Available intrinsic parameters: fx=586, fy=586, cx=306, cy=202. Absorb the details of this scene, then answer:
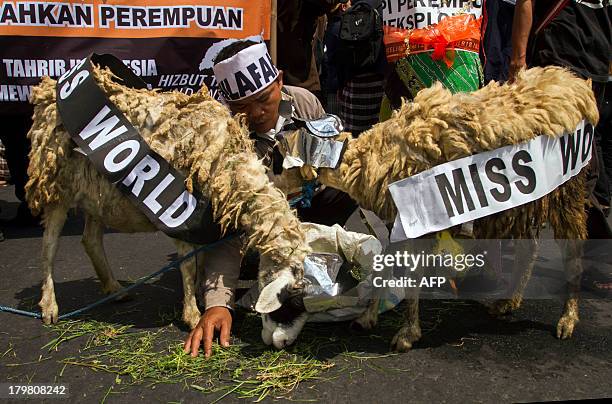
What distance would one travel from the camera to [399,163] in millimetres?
2752

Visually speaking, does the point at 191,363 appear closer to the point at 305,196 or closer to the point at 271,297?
the point at 271,297

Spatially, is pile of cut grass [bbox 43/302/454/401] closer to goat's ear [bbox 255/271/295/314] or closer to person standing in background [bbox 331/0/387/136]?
goat's ear [bbox 255/271/295/314]

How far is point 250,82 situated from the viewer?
3.18 m

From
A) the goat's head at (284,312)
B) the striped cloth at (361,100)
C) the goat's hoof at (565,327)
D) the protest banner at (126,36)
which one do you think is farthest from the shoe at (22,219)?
the goat's hoof at (565,327)

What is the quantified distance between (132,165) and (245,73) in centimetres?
78

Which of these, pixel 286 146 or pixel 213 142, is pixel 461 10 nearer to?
pixel 286 146

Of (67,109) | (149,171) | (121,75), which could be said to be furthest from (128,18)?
(149,171)

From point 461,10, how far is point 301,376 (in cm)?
265

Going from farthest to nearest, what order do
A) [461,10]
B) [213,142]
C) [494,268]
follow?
1. [461,10]
2. [494,268]
3. [213,142]

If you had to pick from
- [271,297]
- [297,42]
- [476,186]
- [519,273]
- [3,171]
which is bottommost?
[519,273]

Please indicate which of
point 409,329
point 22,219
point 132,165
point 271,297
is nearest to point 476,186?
point 409,329

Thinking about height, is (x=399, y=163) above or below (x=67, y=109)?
below

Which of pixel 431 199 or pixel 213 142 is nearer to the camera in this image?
pixel 431 199

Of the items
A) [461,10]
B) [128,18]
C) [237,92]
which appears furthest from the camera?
[128,18]
